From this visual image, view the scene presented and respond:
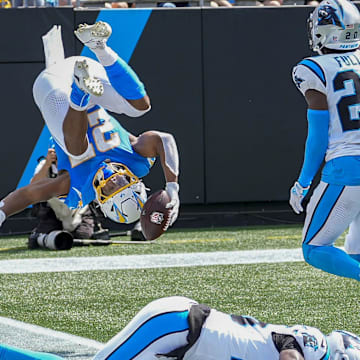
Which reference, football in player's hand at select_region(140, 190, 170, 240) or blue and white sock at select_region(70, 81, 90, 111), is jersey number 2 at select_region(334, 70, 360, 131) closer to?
football in player's hand at select_region(140, 190, 170, 240)

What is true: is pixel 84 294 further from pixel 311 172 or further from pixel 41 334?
pixel 311 172

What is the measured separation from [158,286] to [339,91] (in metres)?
1.90

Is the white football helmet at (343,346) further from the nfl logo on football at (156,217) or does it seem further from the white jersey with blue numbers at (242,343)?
the nfl logo on football at (156,217)

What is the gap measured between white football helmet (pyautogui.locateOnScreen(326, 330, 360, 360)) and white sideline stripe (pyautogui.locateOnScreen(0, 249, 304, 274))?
3.19 m

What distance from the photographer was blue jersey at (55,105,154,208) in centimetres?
469

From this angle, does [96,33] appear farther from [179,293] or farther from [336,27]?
[179,293]

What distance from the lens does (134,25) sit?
8070 mm

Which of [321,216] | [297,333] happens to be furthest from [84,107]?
[297,333]

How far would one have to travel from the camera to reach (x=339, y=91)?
3705mm

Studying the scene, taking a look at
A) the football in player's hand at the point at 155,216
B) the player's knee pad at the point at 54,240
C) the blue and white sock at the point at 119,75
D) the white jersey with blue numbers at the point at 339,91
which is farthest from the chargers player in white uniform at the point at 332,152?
the player's knee pad at the point at 54,240

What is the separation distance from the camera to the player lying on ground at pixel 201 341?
101 inches

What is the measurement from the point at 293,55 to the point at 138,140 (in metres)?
3.83

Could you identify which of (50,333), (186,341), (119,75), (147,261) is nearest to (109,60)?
(119,75)

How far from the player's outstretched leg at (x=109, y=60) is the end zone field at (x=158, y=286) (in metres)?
1.18
